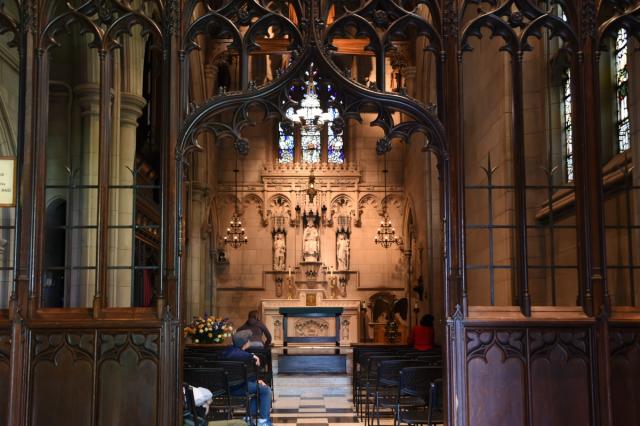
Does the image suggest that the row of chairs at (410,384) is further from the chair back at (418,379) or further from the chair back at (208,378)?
the chair back at (208,378)

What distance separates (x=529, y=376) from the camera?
237 inches

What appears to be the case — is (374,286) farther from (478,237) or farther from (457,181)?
(457,181)

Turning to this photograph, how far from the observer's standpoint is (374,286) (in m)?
22.1

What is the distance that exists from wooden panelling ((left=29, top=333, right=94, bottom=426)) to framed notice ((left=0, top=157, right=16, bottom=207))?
1073 mm

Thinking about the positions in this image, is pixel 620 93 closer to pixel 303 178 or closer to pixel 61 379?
pixel 61 379

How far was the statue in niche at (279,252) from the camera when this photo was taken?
71.9 feet

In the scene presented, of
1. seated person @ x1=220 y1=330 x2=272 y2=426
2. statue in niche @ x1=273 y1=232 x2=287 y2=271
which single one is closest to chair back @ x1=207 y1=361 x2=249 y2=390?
seated person @ x1=220 y1=330 x2=272 y2=426

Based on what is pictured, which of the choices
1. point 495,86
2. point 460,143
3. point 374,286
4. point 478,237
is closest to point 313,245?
point 374,286

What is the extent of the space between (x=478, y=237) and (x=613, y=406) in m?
6.94

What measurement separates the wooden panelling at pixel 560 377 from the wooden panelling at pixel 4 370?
13.1 feet

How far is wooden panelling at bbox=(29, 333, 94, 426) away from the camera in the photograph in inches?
235

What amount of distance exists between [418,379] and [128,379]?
3.00m

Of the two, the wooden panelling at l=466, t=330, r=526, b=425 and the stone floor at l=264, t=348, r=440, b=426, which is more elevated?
the wooden panelling at l=466, t=330, r=526, b=425

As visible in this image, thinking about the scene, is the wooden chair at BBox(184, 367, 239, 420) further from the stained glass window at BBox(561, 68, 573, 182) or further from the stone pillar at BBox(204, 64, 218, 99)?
the stone pillar at BBox(204, 64, 218, 99)
